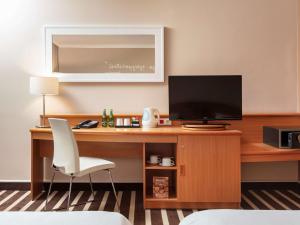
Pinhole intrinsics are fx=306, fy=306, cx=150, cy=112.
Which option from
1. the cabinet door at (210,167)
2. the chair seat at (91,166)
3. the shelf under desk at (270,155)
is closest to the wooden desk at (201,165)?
the cabinet door at (210,167)

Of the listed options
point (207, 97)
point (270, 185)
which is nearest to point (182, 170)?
point (207, 97)

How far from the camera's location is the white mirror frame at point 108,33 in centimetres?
333

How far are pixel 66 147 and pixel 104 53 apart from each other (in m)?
1.27

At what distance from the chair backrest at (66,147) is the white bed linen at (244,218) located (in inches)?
54.9

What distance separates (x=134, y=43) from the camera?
3.37m

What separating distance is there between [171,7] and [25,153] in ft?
7.53

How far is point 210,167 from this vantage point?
275cm

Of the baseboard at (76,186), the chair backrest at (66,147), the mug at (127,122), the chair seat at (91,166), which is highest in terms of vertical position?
the mug at (127,122)

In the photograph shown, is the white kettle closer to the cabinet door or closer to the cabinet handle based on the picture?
the cabinet door

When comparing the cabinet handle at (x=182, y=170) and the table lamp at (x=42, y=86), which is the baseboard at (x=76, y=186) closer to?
the cabinet handle at (x=182, y=170)

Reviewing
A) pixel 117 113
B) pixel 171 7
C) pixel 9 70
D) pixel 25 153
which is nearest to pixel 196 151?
pixel 117 113

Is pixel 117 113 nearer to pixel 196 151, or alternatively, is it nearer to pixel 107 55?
pixel 107 55

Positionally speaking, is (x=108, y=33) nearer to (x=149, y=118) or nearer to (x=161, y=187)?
(x=149, y=118)

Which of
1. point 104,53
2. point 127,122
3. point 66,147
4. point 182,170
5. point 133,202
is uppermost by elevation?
point 104,53
